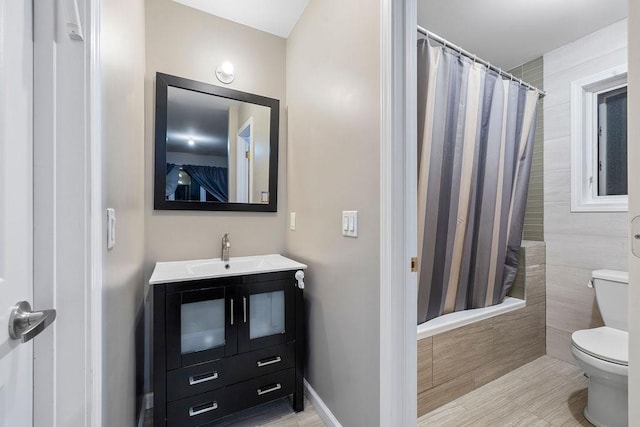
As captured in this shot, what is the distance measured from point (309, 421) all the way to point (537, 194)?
250 centimetres

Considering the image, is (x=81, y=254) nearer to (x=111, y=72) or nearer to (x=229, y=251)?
(x=111, y=72)

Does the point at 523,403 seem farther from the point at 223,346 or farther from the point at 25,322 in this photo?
the point at 25,322

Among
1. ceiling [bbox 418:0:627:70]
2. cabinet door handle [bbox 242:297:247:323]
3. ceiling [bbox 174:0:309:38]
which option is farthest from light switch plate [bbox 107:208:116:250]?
ceiling [bbox 418:0:627:70]

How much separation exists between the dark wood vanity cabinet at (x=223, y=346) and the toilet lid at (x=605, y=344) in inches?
64.5

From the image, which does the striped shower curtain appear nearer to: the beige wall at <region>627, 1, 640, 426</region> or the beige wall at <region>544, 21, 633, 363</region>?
the beige wall at <region>544, 21, 633, 363</region>

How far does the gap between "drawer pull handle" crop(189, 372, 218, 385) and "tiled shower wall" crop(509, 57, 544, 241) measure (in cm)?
267

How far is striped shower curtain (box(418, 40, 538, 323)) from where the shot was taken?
5.26 ft

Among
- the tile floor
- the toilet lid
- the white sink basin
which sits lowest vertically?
the tile floor

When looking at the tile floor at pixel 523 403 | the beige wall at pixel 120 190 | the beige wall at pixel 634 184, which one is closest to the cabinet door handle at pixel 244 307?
the beige wall at pixel 120 190

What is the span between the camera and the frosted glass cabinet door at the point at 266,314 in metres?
1.52

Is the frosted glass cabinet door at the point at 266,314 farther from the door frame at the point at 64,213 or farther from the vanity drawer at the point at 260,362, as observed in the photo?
the door frame at the point at 64,213

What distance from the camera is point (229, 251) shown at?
1885mm

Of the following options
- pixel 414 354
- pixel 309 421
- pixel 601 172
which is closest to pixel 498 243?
pixel 601 172

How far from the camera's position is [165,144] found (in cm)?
172
